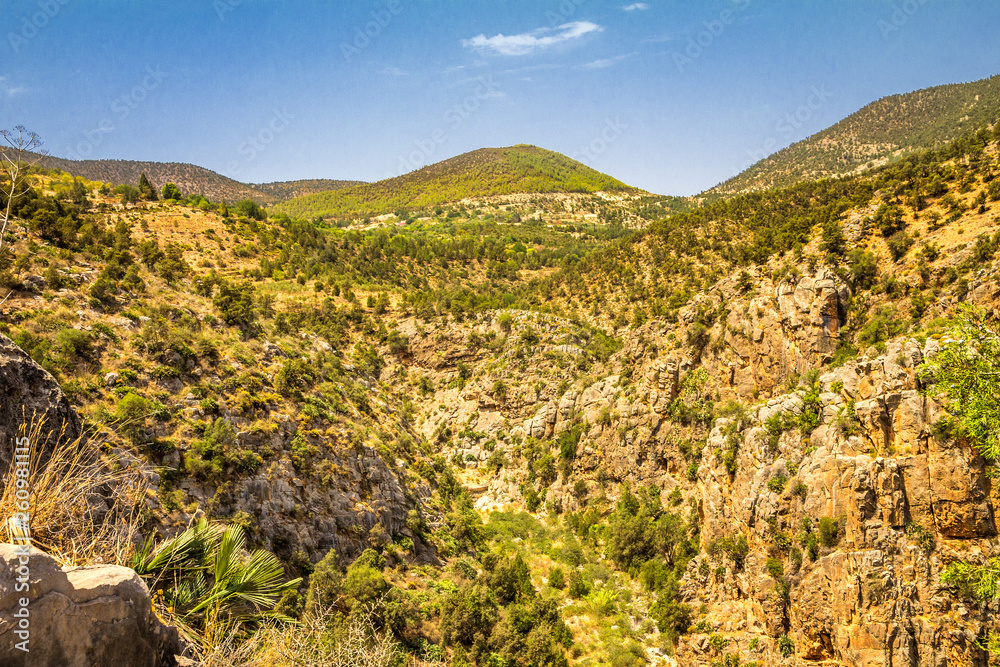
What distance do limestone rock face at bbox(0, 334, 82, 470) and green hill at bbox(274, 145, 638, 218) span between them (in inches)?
4281

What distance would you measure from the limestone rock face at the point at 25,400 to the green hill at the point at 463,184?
10873 cm

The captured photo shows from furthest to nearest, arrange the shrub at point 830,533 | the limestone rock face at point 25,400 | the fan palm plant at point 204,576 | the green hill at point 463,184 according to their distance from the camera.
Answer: the green hill at point 463,184 → the shrub at point 830,533 → the limestone rock face at point 25,400 → the fan palm plant at point 204,576

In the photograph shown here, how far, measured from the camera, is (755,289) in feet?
72.2

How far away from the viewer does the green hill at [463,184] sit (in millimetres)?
118000

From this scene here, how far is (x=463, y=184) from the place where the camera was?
415ft

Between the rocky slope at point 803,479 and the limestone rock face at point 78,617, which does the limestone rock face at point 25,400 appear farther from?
the rocky slope at point 803,479

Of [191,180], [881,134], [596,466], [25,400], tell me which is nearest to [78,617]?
[25,400]

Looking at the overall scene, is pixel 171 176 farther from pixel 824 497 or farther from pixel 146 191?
pixel 824 497

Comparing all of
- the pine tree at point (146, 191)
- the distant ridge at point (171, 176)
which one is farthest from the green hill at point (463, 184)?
the pine tree at point (146, 191)

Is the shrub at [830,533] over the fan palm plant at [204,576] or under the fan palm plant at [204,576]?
under

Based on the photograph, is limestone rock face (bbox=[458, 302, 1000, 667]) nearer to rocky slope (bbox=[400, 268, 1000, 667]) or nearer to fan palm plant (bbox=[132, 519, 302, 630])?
rocky slope (bbox=[400, 268, 1000, 667])

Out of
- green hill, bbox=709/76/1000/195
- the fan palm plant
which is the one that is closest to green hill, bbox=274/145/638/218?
green hill, bbox=709/76/1000/195

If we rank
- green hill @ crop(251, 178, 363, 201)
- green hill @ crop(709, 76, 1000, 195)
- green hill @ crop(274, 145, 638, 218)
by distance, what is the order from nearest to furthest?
green hill @ crop(709, 76, 1000, 195)
green hill @ crop(274, 145, 638, 218)
green hill @ crop(251, 178, 363, 201)

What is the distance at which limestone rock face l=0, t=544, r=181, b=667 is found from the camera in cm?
354
